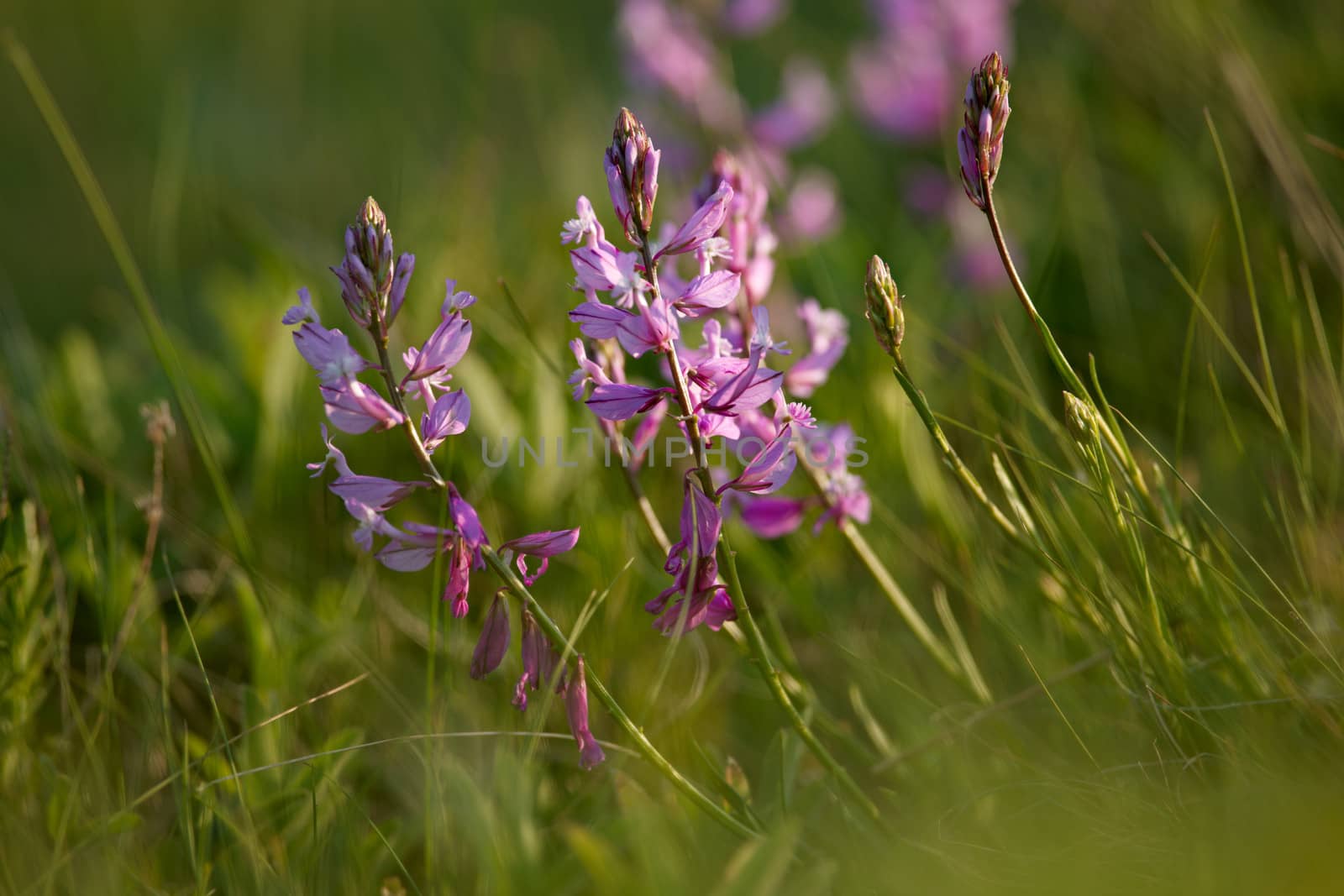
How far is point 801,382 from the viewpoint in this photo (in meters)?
1.57

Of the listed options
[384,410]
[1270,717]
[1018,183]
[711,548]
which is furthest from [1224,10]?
[384,410]

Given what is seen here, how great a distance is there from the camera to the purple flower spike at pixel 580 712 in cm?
117

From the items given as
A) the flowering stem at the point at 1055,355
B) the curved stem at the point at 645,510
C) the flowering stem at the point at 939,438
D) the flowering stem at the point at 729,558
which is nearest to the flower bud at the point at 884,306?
the flowering stem at the point at 939,438

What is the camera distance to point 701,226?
122 cm

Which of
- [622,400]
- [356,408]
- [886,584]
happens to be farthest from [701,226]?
[886,584]

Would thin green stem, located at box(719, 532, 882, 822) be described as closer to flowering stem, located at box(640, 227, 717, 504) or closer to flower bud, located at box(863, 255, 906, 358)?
flowering stem, located at box(640, 227, 717, 504)

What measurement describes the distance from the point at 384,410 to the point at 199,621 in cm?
92

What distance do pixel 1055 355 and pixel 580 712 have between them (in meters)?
0.66

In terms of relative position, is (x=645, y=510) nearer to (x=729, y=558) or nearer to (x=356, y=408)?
(x=729, y=558)

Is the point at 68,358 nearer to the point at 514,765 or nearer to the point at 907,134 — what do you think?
the point at 514,765

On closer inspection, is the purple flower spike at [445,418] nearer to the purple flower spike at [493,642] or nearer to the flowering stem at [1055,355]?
the purple flower spike at [493,642]

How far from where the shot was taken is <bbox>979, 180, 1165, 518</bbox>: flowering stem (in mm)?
1133

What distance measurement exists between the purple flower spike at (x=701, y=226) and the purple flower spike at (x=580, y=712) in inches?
18.6

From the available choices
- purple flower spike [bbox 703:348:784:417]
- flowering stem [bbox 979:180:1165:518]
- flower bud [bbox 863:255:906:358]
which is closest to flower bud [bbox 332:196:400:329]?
purple flower spike [bbox 703:348:784:417]
